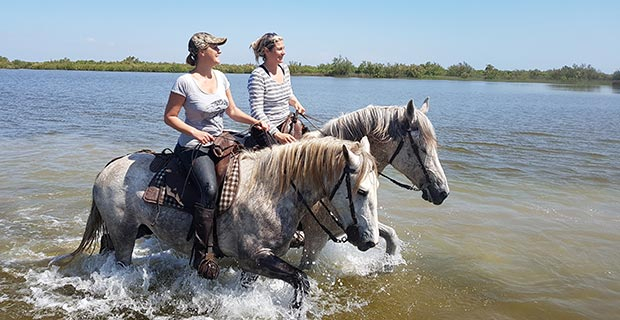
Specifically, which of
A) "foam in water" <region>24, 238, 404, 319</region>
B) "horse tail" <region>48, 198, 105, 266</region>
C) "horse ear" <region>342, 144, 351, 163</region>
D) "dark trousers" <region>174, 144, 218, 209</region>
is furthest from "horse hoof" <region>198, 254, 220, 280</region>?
"horse ear" <region>342, 144, 351, 163</region>

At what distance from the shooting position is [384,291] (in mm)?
5270

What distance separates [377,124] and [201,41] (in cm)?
190

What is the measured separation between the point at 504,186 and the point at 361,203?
775 centimetres

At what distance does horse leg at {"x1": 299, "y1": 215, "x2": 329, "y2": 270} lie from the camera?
15.5 feet

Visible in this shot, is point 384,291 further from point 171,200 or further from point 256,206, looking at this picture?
point 171,200

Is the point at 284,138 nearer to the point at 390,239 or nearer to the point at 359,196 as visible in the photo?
the point at 359,196

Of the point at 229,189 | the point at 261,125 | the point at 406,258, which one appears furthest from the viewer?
the point at 406,258

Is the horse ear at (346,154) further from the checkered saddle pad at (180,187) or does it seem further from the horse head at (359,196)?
the checkered saddle pad at (180,187)

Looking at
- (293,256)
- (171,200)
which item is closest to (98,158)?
(293,256)

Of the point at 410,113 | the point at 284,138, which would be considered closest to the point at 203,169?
the point at 284,138

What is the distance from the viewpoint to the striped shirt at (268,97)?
16.4 ft

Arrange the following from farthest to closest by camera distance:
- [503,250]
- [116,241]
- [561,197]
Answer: [561,197] < [503,250] < [116,241]

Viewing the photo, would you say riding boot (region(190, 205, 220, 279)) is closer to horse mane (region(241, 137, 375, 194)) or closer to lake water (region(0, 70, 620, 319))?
horse mane (region(241, 137, 375, 194))

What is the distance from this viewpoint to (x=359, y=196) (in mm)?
3602
